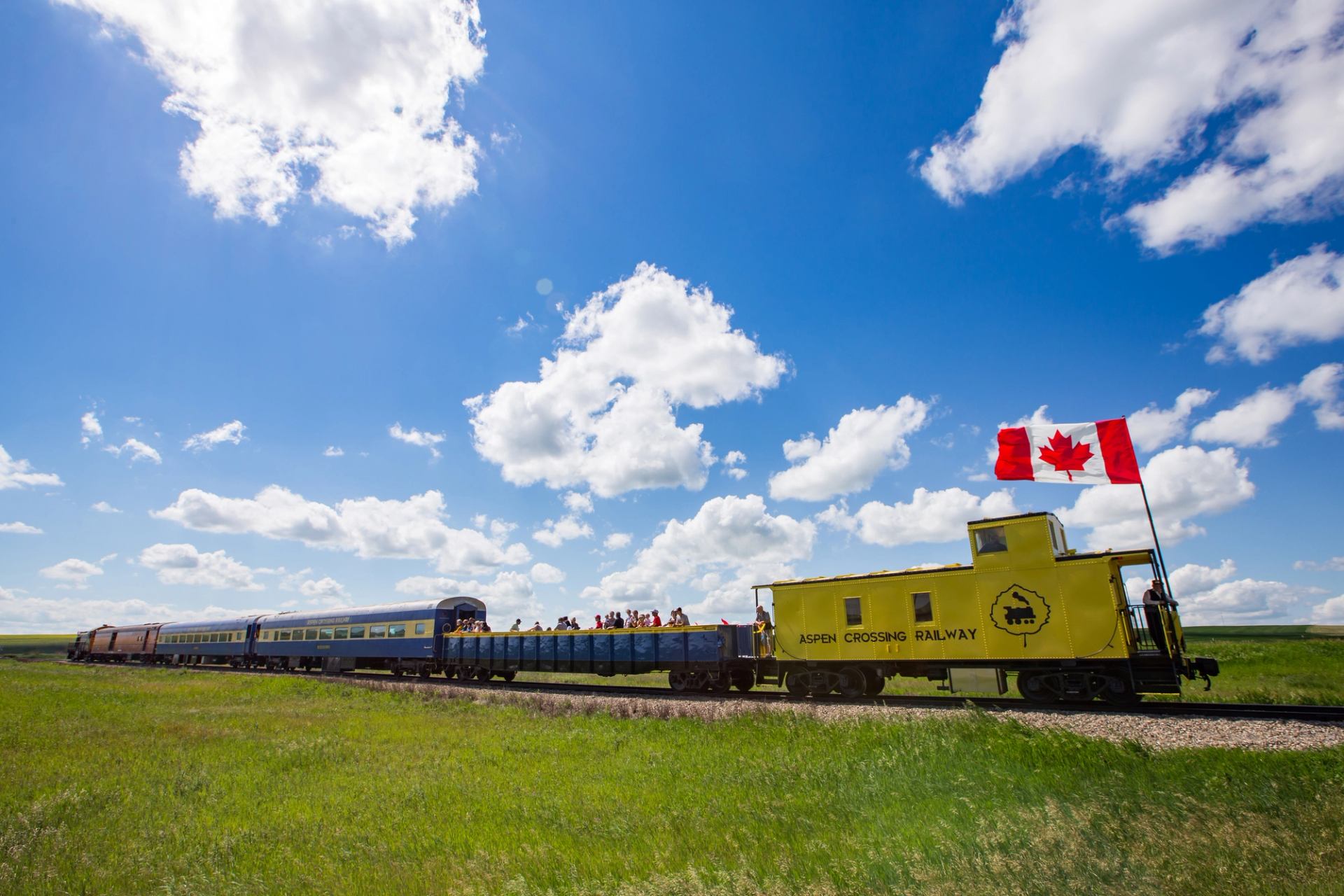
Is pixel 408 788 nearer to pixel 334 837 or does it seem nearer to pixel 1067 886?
pixel 334 837

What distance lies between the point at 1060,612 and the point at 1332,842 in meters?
8.68

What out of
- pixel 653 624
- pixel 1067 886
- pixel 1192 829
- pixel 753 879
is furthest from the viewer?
pixel 653 624

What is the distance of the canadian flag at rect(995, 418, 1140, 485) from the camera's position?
637 inches

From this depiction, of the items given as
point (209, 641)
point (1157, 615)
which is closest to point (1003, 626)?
point (1157, 615)

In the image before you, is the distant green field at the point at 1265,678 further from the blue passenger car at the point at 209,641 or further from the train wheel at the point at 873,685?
the blue passenger car at the point at 209,641

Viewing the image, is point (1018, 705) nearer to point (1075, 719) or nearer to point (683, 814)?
point (1075, 719)

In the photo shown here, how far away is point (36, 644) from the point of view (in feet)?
385

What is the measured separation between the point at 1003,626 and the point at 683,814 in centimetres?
1020

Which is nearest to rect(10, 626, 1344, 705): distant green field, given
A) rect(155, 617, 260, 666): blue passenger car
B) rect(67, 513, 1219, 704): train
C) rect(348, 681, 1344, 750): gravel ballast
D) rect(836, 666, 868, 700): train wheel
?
rect(67, 513, 1219, 704): train

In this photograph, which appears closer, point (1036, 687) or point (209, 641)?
point (1036, 687)

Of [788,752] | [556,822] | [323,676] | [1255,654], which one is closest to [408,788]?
[556,822]

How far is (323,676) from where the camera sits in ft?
108

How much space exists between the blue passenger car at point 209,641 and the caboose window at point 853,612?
1700 inches

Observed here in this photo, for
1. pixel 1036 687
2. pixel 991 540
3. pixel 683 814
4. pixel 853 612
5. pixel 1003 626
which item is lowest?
pixel 683 814
